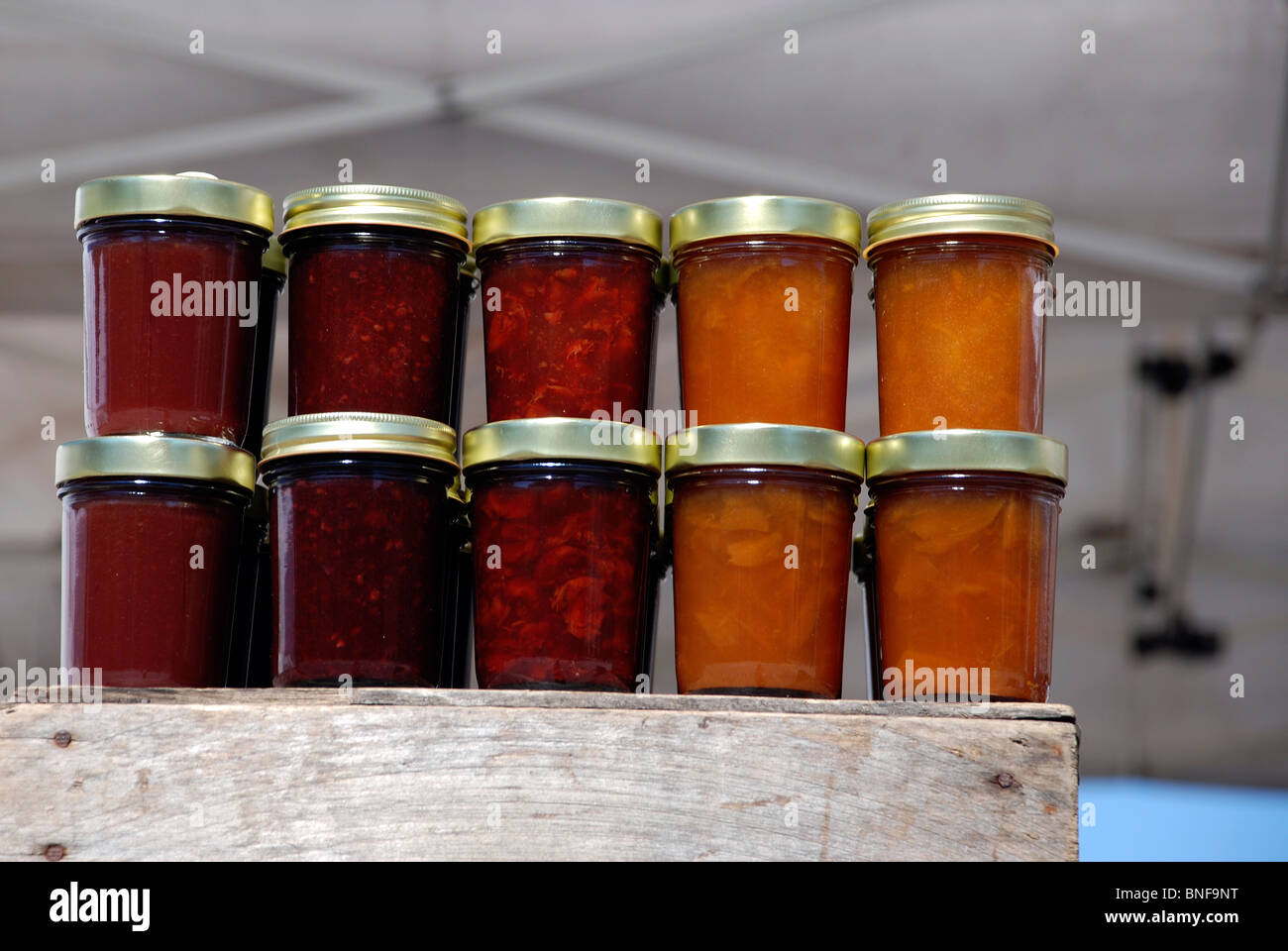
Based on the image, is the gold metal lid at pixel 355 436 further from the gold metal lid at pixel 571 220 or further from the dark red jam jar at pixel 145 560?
the gold metal lid at pixel 571 220

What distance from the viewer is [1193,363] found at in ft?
9.15

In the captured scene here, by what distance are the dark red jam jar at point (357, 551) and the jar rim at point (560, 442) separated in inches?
1.6

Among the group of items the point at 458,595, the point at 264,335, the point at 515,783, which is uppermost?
the point at 264,335

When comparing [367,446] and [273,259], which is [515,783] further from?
[273,259]

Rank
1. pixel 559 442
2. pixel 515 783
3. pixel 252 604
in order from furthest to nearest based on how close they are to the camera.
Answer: pixel 252 604 < pixel 559 442 < pixel 515 783

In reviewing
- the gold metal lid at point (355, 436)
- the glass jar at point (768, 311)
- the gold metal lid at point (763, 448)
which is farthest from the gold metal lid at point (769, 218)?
the gold metal lid at point (355, 436)

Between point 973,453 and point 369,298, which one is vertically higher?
point 369,298

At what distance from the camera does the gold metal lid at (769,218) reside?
3.63 feet

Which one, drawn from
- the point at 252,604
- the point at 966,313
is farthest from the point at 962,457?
the point at 252,604

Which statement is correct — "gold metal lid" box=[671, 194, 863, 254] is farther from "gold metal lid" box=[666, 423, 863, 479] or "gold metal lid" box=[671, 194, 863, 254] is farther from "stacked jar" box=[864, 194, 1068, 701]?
"gold metal lid" box=[666, 423, 863, 479]

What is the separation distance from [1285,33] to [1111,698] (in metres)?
1.30

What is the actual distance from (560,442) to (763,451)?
15 centimetres

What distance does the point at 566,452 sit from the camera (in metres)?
1.04

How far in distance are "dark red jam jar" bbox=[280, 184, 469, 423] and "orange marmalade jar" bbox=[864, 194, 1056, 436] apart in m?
0.35
